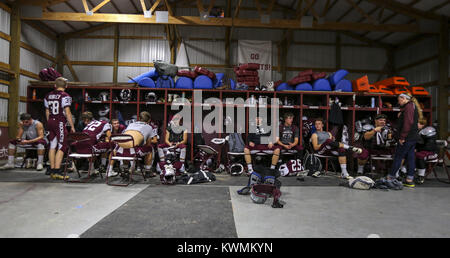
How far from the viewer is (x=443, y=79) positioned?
8328 mm

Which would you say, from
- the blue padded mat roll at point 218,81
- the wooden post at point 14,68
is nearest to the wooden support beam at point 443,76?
the blue padded mat roll at point 218,81

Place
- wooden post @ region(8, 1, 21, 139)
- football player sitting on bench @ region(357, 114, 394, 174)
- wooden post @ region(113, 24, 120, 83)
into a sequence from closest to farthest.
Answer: football player sitting on bench @ region(357, 114, 394, 174) → wooden post @ region(8, 1, 21, 139) → wooden post @ region(113, 24, 120, 83)

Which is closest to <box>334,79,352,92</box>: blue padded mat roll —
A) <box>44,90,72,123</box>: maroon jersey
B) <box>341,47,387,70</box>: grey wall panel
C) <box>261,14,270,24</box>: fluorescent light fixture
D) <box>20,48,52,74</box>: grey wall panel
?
<box>261,14,270,24</box>: fluorescent light fixture

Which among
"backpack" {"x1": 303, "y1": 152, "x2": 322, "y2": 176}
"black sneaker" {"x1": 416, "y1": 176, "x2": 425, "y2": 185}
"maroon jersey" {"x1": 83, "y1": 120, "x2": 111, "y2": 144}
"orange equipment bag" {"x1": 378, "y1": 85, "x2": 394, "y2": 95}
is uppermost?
"orange equipment bag" {"x1": 378, "y1": 85, "x2": 394, "y2": 95}

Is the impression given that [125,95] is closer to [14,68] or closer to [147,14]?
[147,14]

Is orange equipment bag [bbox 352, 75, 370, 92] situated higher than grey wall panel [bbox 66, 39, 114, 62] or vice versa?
grey wall panel [bbox 66, 39, 114, 62]

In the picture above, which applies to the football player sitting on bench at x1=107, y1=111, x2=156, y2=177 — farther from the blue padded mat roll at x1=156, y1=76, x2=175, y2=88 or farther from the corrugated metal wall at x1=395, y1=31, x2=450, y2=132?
the corrugated metal wall at x1=395, y1=31, x2=450, y2=132

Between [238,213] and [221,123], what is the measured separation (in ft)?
13.2

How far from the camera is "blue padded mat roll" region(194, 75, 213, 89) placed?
21.4 ft

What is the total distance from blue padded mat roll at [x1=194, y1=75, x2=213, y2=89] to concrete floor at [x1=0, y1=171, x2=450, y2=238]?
330 centimetres

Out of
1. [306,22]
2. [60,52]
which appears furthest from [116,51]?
[306,22]

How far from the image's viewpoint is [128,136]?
387 cm
